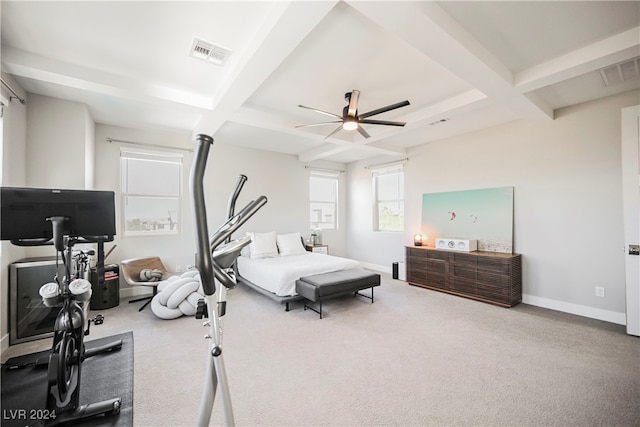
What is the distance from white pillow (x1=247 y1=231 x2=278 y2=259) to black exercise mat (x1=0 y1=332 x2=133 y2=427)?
242cm

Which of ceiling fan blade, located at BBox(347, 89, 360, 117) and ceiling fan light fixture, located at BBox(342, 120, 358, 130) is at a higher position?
ceiling fan blade, located at BBox(347, 89, 360, 117)

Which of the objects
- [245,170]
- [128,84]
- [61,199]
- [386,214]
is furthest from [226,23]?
[386,214]

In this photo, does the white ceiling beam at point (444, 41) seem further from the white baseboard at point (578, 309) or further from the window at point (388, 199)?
the window at point (388, 199)

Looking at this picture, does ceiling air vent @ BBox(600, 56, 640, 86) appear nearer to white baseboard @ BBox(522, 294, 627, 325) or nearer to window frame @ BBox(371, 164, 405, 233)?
white baseboard @ BBox(522, 294, 627, 325)

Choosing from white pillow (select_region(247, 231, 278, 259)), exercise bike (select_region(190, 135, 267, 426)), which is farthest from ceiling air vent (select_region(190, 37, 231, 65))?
white pillow (select_region(247, 231, 278, 259))

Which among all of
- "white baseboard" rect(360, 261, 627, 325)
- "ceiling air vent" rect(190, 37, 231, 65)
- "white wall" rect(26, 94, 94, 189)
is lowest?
"white baseboard" rect(360, 261, 627, 325)

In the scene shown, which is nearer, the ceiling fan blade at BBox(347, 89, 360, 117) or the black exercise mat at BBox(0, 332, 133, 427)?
the black exercise mat at BBox(0, 332, 133, 427)

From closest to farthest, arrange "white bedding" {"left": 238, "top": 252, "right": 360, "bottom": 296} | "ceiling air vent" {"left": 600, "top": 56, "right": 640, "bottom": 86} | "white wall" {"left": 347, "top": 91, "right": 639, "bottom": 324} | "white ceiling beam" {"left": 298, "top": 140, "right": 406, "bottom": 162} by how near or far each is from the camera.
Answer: "ceiling air vent" {"left": 600, "top": 56, "right": 640, "bottom": 86} → "white wall" {"left": 347, "top": 91, "right": 639, "bottom": 324} → "white bedding" {"left": 238, "top": 252, "right": 360, "bottom": 296} → "white ceiling beam" {"left": 298, "top": 140, "right": 406, "bottom": 162}

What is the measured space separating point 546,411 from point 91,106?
5.53 metres

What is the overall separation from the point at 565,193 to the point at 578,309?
1.53 metres

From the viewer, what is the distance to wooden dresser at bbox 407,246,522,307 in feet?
11.9

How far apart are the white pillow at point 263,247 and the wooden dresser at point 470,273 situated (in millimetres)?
2573

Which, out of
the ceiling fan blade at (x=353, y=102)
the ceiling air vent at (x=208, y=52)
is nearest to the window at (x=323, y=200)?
the ceiling fan blade at (x=353, y=102)

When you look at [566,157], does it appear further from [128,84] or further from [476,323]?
[128,84]
